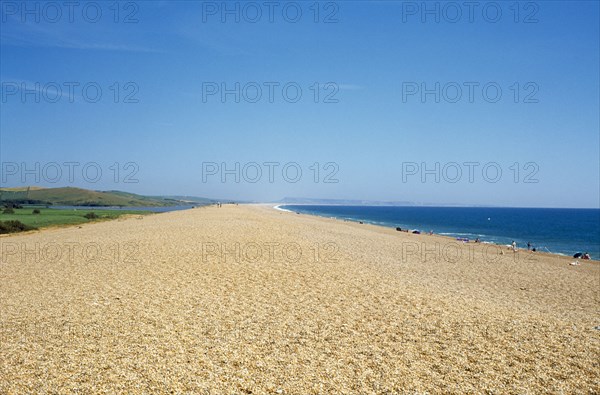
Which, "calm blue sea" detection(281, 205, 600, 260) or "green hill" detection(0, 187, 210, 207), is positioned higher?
"green hill" detection(0, 187, 210, 207)

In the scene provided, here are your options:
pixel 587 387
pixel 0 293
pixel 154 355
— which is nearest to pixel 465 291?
pixel 587 387

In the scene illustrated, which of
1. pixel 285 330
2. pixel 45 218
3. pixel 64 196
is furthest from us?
pixel 64 196

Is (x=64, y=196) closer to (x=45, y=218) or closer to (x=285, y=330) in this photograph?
Result: (x=45, y=218)

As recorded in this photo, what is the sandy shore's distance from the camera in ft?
20.3

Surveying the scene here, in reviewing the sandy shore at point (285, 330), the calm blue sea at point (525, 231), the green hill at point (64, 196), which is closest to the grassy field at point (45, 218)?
the sandy shore at point (285, 330)

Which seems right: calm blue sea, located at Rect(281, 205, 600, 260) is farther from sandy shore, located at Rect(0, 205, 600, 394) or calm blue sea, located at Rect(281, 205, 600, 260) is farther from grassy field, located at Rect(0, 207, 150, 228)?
grassy field, located at Rect(0, 207, 150, 228)

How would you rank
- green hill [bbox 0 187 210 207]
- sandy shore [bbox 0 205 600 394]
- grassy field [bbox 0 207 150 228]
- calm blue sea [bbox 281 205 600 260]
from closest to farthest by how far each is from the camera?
sandy shore [bbox 0 205 600 394] < grassy field [bbox 0 207 150 228] < calm blue sea [bbox 281 205 600 260] < green hill [bbox 0 187 210 207]

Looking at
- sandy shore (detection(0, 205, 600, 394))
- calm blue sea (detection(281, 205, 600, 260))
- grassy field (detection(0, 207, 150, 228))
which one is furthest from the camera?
calm blue sea (detection(281, 205, 600, 260))

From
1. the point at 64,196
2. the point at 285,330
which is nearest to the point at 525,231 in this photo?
the point at 285,330

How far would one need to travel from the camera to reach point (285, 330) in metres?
8.36

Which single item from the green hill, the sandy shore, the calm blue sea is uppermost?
the green hill

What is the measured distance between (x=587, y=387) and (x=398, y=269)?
10.7m

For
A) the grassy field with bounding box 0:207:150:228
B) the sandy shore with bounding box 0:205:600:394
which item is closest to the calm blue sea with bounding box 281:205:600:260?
the sandy shore with bounding box 0:205:600:394

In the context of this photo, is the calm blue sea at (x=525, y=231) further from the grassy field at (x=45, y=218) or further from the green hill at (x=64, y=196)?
the green hill at (x=64, y=196)
